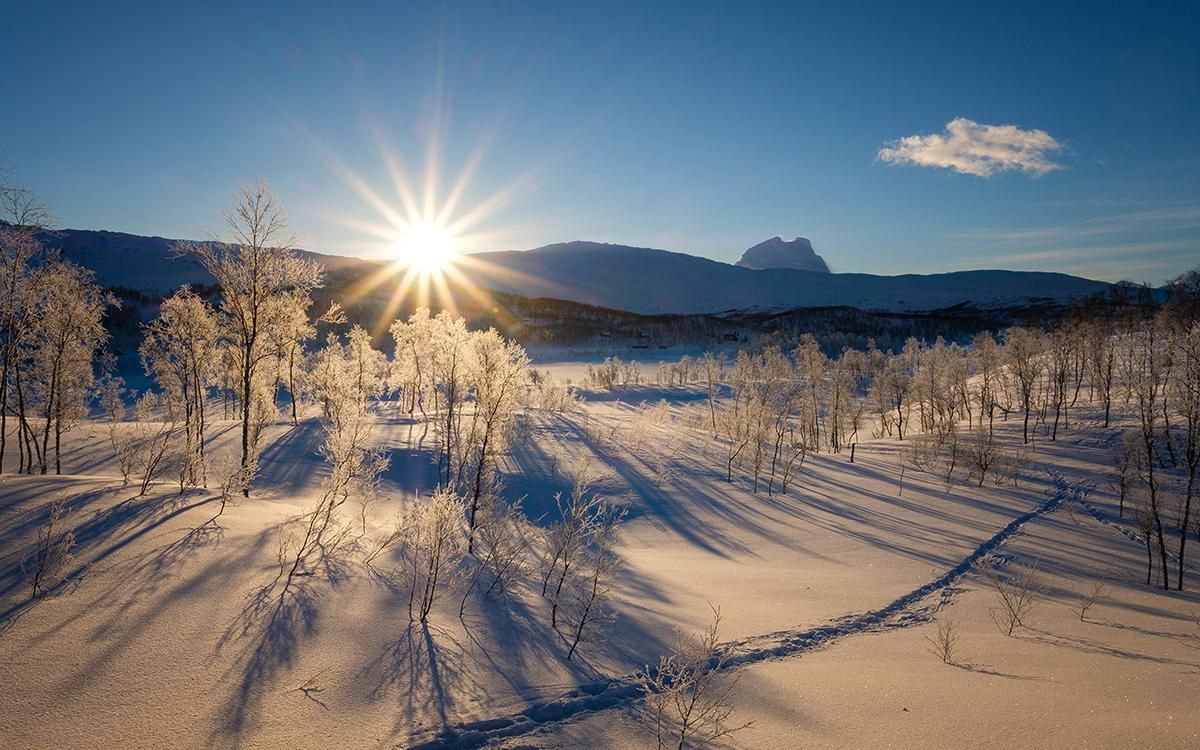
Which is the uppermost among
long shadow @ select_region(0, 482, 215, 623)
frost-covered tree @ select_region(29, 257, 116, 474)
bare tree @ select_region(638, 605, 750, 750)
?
frost-covered tree @ select_region(29, 257, 116, 474)

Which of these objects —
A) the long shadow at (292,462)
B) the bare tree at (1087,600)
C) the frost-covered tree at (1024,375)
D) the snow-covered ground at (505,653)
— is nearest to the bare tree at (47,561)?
the snow-covered ground at (505,653)

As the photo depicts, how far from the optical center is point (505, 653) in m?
7.30

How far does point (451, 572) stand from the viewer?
9.52 metres

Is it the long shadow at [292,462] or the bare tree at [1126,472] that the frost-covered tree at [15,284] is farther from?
the bare tree at [1126,472]

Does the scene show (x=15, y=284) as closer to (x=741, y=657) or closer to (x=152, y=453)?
(x=152, y=453)

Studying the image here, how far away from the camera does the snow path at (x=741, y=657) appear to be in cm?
561

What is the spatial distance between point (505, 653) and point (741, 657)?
3.80 meters

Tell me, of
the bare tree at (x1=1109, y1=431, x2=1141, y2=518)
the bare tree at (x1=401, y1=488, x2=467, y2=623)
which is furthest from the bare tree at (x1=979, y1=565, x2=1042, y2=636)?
the bare tree at (x1=1109, y1=431, x2=1141, y2=518)

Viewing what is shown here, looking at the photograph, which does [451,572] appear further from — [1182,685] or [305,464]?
[305,464]

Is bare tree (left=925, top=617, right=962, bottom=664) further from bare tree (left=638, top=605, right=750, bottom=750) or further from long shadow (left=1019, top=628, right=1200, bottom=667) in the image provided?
bare tree (left=638, top=605, right=750, bottom=750)

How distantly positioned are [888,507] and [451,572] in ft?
65.5

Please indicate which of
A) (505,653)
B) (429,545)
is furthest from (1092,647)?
(429,545)

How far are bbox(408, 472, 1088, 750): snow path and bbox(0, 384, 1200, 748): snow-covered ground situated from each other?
0.03 m

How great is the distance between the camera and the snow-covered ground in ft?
17.7
